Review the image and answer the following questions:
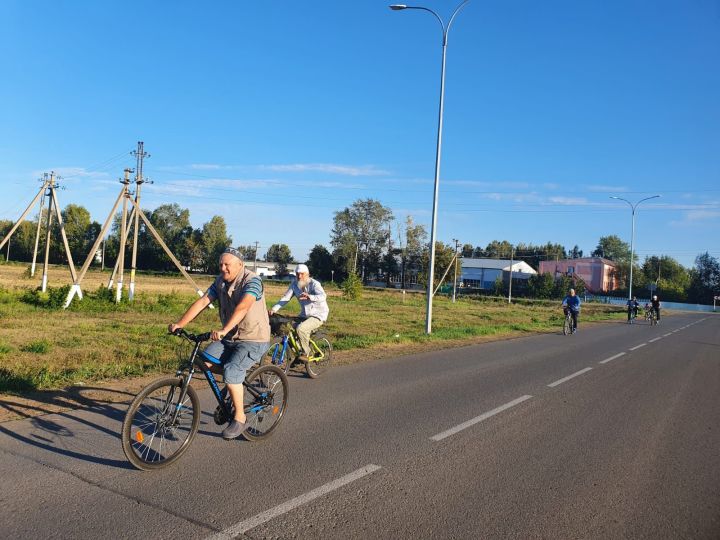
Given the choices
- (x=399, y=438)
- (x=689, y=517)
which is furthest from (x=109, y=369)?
(x=689, y=517)

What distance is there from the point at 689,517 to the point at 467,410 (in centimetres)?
345

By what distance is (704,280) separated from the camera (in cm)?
10194

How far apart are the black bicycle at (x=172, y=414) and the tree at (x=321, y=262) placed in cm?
9577

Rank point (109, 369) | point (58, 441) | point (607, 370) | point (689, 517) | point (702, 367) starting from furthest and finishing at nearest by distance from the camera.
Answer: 1. point (702, 367)
2. point (607, 370)
3. point (109, 369)
4. point (58, 441)
5. point (689, 517)

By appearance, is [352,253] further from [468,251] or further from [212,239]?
[468,251]

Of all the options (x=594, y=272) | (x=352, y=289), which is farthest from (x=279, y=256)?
(x=352, y=289)

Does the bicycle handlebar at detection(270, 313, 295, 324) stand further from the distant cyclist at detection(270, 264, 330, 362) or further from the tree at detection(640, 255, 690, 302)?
the tree at detection(640, 255, 690, 302)

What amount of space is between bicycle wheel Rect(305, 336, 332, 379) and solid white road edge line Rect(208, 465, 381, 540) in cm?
442

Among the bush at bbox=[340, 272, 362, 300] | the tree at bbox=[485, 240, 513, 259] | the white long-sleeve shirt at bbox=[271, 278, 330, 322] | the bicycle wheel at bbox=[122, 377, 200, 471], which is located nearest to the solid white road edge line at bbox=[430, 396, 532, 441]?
the bicycle wheel at bbox=[122, 377, 200, 471]

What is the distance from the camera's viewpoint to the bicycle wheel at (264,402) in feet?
18.4

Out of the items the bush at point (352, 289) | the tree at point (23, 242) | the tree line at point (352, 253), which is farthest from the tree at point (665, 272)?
the tree at point (23, 242)

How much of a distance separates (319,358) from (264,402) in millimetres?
3807

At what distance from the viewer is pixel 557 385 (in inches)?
387

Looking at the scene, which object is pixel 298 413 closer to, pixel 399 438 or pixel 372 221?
pixel 399 438
